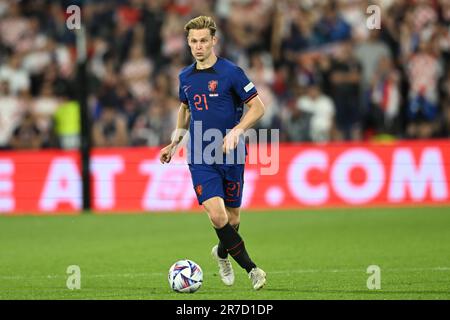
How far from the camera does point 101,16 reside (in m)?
21.2

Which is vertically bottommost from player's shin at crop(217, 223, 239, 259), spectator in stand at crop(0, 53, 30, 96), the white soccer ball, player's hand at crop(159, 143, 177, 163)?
the white soccer ball

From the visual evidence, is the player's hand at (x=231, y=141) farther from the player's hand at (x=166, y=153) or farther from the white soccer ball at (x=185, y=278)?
the white soccer ball at (x=185, y=278)

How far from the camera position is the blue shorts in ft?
30.4

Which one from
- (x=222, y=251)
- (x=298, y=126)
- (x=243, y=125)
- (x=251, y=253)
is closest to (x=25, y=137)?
(x=298, y=126)

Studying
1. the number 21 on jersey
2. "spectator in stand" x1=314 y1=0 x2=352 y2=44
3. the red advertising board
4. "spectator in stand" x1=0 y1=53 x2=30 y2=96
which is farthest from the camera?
"spectator in stand" x1=314 y1=0 x2=352 y2=44

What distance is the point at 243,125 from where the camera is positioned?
907cm

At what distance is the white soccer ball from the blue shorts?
59 centimetres

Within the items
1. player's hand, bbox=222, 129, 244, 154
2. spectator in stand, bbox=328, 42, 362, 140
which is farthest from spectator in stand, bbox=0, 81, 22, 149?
player's hand, bbox=222, 129, 244, 154

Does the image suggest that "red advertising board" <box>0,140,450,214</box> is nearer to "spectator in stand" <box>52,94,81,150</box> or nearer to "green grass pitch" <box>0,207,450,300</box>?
"spectator in stand" <box>52,94,81,150</box>

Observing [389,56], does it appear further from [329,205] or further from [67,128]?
[67,128]

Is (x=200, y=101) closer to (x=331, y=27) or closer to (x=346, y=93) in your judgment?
(x=346, y=93)

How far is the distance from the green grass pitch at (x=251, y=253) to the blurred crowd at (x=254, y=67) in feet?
6.23
